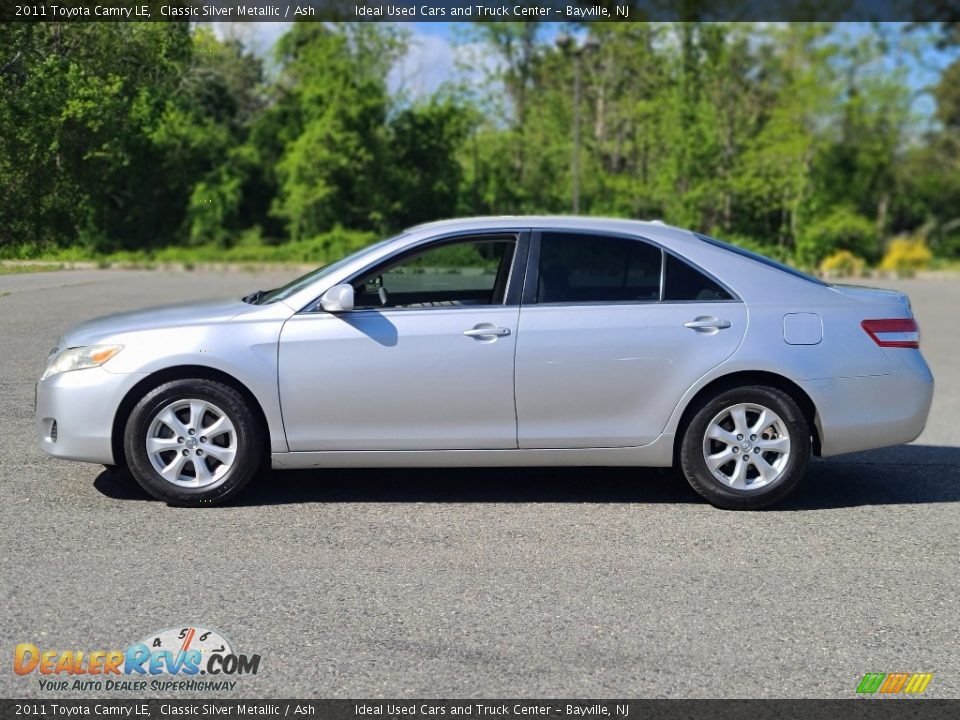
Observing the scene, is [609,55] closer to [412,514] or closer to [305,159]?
[305,159]

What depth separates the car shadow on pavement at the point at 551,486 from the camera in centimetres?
619

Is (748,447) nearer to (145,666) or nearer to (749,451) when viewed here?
(749,451)

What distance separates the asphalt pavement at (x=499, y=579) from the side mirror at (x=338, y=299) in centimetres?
109

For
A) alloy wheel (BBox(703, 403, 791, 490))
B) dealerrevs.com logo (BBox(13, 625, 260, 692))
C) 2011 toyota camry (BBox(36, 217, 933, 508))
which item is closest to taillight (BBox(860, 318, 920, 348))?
2011 toyota camry (BBox(36, 217, 933, 508))

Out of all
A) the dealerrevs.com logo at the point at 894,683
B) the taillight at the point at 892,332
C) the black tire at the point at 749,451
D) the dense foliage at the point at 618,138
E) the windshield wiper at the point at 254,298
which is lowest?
the dealerrevs.com logo at the point at 894,683

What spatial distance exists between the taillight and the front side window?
2.04 metres

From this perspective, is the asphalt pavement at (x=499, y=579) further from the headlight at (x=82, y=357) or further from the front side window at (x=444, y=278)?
the front side window at (x=444, y=278)

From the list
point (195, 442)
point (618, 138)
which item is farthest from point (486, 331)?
point (618, 138)

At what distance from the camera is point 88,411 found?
18.8ft

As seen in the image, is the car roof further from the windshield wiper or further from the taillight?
the taillight

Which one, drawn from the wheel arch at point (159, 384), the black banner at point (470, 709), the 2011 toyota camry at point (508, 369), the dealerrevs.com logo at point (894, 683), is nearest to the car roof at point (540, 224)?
the 2011 toyota camry at point (508, 369)

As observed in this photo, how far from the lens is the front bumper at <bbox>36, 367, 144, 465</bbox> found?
571cm

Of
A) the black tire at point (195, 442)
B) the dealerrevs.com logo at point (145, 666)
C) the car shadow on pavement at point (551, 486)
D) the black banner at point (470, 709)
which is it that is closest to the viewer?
the black banner at point (470, 709)

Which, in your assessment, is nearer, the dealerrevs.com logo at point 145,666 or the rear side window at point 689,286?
the dealerrevs.com logo at point 145,666
